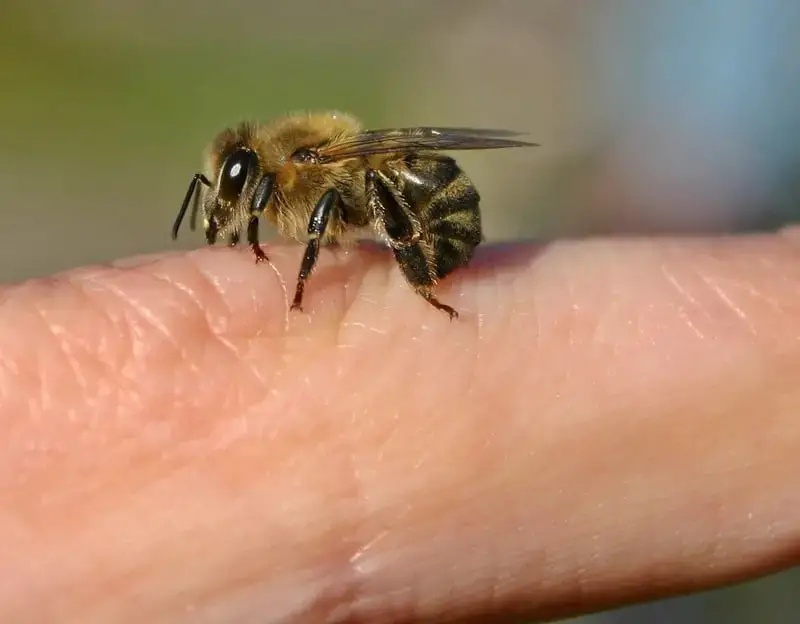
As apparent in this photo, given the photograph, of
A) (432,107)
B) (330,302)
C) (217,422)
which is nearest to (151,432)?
(217,422)

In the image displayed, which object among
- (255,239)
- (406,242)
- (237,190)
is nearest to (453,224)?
(406,242)

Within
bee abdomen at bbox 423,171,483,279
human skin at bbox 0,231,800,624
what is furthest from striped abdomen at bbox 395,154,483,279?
human skin at bbox 0,231,800,624

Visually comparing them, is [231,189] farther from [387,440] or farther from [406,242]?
[387,440]

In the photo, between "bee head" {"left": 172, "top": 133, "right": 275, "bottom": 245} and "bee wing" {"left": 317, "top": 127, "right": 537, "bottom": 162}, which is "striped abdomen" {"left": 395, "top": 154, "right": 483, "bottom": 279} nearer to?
"bee wing" {"left": 317, "top": 127, "right": 537, "bottom": 162}

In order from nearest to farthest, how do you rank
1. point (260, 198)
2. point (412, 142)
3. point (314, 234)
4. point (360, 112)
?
point (314, 234), point (412, 142), point (260, 198), point (360, 112)

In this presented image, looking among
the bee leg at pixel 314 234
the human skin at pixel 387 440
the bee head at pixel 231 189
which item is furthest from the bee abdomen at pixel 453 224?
the bee head at pixel 231 189

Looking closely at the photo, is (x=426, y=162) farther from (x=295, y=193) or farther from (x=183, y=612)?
(x=183, y=612)

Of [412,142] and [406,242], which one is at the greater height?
[412,142]
